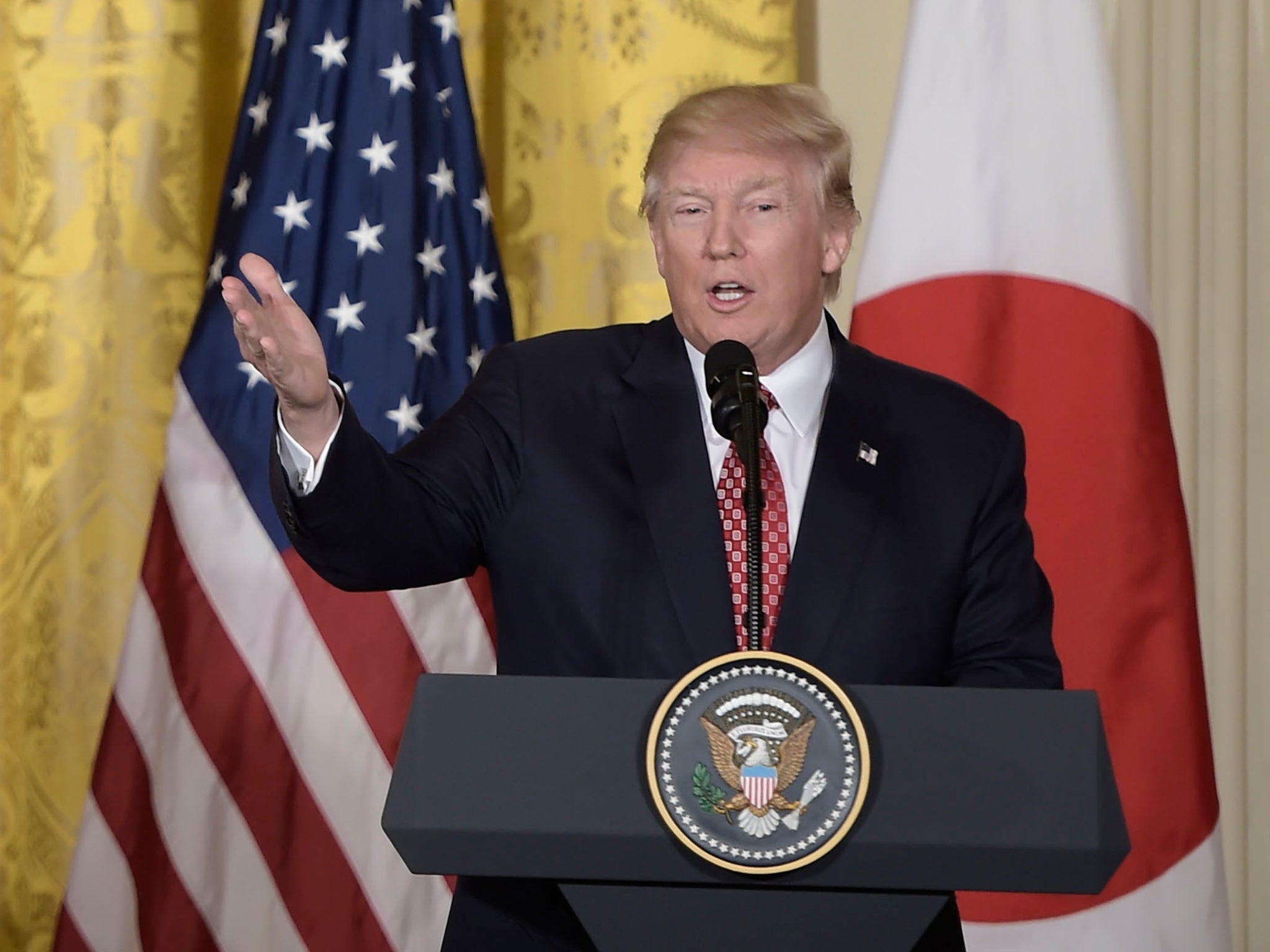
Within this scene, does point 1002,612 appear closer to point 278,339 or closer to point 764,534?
point 764,534

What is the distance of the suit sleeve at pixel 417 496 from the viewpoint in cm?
140

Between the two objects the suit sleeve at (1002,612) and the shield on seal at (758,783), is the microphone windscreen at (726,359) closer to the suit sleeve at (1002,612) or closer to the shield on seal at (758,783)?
the shield on seal at (758,783)

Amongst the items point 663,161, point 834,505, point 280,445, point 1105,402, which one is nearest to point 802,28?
point 1105,402

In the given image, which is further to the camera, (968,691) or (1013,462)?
(1013,462)

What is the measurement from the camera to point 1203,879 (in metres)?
2.52

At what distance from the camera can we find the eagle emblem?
1.02m

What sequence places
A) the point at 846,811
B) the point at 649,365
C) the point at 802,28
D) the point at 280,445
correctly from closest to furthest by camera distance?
the point at 846,811, the point at 280,445, the point at 649,365, the point at 802,28

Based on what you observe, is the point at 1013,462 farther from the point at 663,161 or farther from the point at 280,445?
the point at 280,445

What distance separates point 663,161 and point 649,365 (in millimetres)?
230

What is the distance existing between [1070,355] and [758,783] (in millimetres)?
1801

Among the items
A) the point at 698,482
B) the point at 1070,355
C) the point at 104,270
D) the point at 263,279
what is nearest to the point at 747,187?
the point at 698,482

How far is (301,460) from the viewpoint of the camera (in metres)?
1.38

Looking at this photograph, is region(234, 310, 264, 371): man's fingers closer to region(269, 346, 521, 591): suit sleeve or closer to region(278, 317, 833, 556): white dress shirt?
region(269, 346, 521, 591): suit sleeve

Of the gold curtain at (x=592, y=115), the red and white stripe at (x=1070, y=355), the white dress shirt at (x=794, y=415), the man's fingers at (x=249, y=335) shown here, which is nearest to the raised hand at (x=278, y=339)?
the man's fingers at (x=249, y=335)
